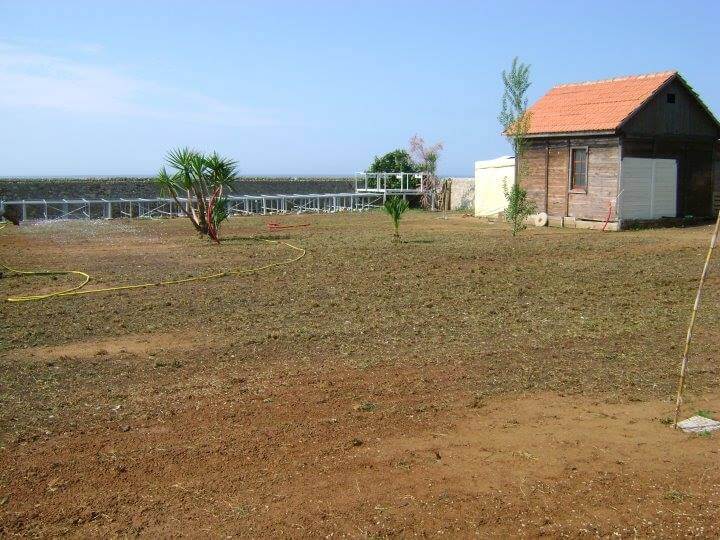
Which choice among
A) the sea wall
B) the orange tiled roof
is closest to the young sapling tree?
the orange tiled roof

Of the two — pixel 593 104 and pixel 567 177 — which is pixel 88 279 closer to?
pixel 567 177

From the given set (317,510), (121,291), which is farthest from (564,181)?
(317,510)

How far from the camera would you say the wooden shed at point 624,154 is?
21734mm

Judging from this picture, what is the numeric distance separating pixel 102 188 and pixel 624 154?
22.3 meters

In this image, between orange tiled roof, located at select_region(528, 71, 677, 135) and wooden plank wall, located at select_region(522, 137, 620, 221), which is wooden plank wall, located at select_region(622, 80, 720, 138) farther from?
wooden plank wall, located at select_region(522, 137, 620, 221)

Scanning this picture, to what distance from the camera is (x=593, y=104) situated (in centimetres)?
2334

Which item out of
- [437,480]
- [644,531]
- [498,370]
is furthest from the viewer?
[498,370]

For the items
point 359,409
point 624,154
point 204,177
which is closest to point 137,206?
point 204,177

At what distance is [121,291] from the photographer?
36.8ft

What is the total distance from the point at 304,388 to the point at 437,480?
2.03 meters

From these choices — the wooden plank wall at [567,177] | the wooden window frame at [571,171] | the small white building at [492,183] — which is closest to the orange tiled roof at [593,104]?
the wooden plank wall at [567,177]

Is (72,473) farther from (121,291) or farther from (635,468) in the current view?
(121,291)

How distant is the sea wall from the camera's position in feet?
102

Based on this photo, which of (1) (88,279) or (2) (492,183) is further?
(2) (492,183)
